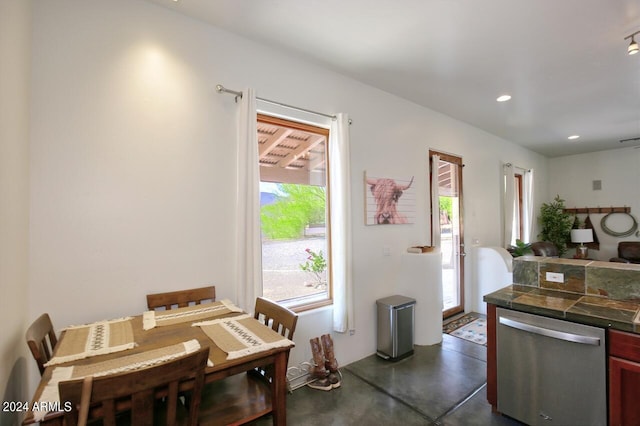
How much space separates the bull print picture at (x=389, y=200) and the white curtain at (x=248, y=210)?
1.31 m

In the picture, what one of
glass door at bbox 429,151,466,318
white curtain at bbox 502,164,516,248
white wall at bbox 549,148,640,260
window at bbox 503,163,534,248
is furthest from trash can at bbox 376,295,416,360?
white wall at bbox 549,148,640,260

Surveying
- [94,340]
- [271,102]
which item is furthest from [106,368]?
[271,102]

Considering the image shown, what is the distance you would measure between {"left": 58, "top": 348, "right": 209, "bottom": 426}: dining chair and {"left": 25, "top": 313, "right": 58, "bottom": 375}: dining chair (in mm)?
419

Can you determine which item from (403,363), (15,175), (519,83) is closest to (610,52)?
(519,83)

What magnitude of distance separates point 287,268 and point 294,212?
1.71ft

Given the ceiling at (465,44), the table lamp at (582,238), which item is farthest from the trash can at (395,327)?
the table lamp at (582,238)

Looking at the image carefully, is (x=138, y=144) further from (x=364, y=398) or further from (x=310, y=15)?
(x=364, y=398)

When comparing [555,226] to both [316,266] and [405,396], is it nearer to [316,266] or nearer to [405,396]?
[405,396]

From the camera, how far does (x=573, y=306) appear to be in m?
1.72

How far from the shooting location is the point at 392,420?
6.74 ft

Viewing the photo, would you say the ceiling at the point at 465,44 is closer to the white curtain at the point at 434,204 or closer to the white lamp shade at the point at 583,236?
the white curtain at the point at 434,204

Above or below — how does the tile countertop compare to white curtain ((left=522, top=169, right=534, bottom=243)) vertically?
below

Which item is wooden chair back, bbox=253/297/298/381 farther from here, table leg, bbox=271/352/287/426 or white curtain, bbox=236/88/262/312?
white curtain, bbox=236/88/262/312

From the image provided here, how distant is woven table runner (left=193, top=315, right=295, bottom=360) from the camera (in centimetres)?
137
